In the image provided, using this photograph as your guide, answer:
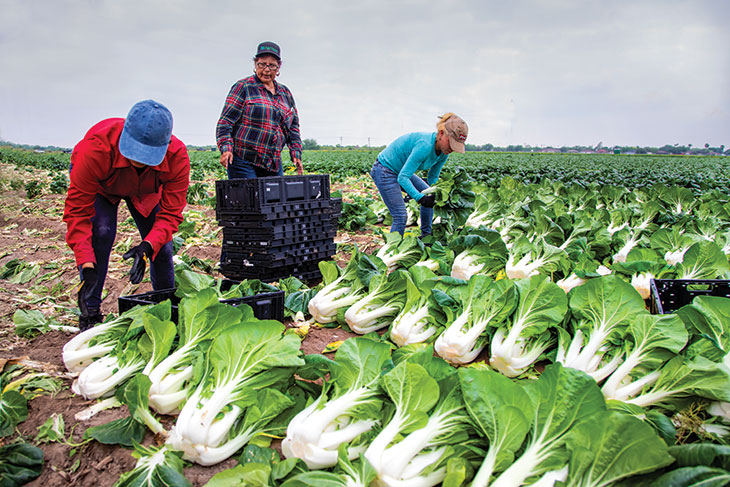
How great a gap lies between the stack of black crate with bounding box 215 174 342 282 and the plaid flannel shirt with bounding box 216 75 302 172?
53 centimetres

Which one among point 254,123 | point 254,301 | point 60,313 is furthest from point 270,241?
point 60,313

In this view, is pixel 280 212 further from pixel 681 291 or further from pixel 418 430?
pixel 681 291

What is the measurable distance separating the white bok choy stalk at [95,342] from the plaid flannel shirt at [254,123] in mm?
2490

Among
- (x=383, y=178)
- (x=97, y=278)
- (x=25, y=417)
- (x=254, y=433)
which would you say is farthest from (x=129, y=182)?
(x=383, y=178)

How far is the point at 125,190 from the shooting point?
3.49 meters

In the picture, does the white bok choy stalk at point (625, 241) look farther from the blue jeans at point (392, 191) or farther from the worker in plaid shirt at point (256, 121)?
the worker in plaid shirt at point (256, 121)

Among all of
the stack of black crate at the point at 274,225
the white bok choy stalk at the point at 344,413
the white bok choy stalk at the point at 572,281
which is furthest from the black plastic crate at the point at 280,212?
the white bok choy stalk at the point at 572,281

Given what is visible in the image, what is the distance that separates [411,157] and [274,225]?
6.58 feet

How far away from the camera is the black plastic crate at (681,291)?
3465 millimetres

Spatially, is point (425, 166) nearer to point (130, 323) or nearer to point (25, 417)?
point (130, 323)

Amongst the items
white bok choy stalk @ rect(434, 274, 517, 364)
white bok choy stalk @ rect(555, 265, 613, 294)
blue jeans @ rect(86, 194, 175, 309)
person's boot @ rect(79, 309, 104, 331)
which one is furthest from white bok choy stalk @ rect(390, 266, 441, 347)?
person's boot @ rect(79, 309, 104, 331)

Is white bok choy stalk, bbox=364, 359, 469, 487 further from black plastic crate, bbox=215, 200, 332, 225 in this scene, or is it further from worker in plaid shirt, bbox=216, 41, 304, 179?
worker in plaid shirt, bbox=216, 41, 304, 179

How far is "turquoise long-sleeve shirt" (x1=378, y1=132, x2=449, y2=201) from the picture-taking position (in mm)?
5492

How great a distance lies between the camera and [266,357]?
2.38 m
